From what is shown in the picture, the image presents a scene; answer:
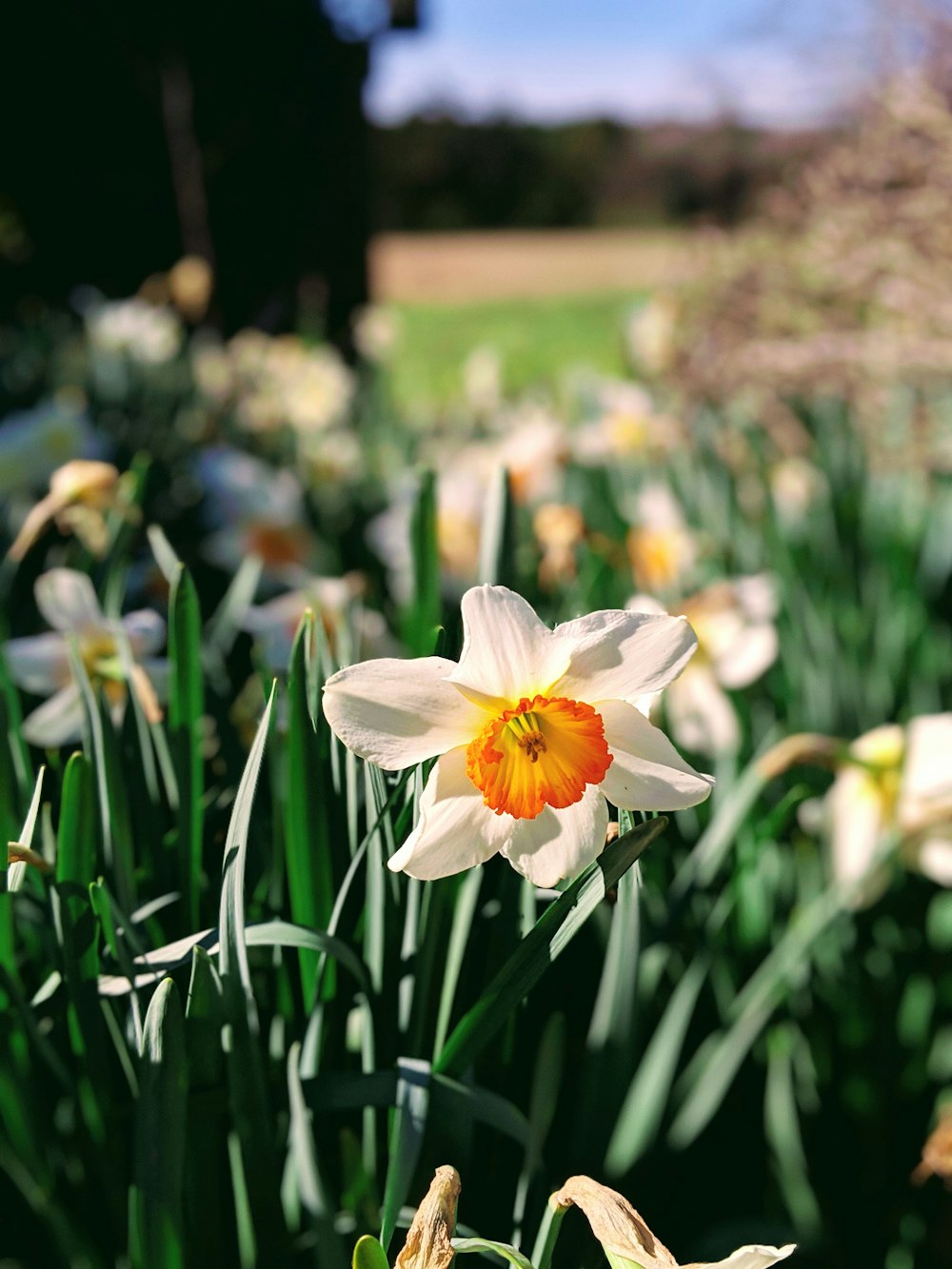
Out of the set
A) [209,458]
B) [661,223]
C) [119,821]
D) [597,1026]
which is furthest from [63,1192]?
[661,223]

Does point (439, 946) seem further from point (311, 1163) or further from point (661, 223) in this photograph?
point (661, 223)

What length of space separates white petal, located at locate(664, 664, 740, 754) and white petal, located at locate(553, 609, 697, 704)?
26.6 inches

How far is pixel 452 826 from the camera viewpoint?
539 millimetres

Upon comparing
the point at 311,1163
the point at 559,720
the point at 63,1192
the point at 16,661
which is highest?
the point at 559,720

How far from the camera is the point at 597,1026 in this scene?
0.81 metres

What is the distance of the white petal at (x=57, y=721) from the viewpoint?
3.06 feet

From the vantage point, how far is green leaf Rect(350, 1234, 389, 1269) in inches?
19.9

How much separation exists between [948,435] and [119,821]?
2028 mm

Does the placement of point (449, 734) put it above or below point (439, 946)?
above

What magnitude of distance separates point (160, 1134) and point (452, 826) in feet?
0.73

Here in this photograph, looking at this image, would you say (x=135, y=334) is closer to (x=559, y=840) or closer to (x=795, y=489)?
(x=795, y=489)

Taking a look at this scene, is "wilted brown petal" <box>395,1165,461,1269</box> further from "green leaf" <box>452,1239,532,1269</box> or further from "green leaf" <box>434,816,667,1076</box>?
"green leaf" <box>434,816,667,1076</box>

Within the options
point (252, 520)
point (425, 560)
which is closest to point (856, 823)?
point (425, 560)

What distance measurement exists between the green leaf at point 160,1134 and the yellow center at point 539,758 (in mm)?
186
